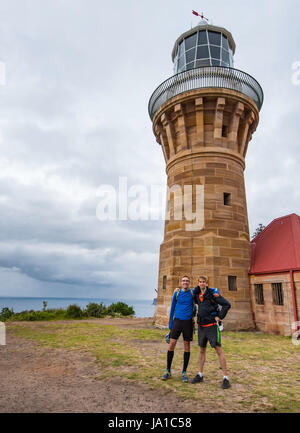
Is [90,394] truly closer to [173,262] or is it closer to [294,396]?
[294,396]

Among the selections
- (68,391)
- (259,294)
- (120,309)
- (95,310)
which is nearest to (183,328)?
(68,391)

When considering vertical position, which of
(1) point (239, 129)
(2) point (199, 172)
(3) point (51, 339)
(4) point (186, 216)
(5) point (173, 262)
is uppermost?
(1) point (239, 129)

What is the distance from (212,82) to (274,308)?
1182 cm

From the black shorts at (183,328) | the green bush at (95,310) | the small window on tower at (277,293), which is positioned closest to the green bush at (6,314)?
the green bush at (95,310)

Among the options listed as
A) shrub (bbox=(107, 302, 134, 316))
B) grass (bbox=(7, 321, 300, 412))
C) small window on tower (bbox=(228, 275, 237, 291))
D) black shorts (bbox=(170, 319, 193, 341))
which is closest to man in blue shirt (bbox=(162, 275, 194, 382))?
black shorts (bbox=(170, 319, 193, 341))

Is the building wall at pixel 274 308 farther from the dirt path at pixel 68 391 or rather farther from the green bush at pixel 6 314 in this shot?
the green bush at pixel 6 314

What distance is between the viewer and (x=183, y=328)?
5.11 m

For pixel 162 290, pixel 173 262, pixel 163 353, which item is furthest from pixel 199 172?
pixel 163 353

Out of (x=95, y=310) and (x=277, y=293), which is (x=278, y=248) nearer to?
(x=277, y=293)

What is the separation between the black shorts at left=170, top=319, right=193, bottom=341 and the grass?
30.9 inches

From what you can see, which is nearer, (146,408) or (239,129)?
(146,408)

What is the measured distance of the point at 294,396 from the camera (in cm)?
424
